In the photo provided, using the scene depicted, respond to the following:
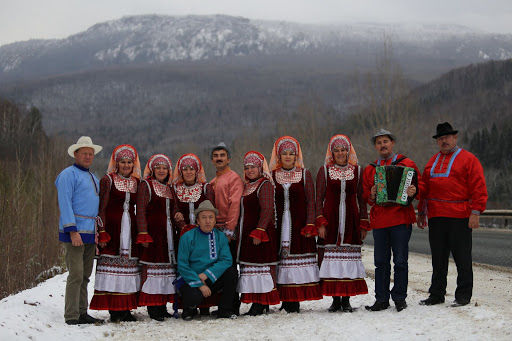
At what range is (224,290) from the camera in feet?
23.5

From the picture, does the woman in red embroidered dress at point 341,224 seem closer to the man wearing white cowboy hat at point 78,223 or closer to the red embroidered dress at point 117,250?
the red embroidered dress at point 117,250

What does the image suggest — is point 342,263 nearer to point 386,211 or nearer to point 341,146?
point 386,211

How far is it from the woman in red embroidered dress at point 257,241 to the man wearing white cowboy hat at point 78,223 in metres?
1.88

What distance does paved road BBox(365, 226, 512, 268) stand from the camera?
13969 millimetres

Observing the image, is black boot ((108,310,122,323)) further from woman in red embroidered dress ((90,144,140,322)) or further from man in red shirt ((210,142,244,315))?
man in red shirt ((210,142,244,315))

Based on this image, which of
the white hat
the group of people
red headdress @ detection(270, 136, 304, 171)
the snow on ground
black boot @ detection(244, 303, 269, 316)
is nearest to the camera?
the snow on ground

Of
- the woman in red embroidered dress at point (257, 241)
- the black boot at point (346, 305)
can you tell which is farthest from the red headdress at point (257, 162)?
the black boot at point (346, 305)

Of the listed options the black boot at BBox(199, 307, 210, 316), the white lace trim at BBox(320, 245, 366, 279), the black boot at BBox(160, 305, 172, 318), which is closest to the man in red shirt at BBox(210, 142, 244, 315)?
the black boot at BBox(199, 307, 210, 316)

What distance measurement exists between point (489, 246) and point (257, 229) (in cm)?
1177

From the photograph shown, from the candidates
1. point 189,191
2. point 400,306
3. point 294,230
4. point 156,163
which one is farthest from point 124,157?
point 400,306

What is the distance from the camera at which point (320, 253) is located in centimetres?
738

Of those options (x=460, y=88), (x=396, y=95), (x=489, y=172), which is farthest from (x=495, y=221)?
(x=460, y=88)

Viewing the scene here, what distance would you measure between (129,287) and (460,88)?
324ft

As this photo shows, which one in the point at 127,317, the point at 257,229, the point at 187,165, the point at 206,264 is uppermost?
the point at 187,165
